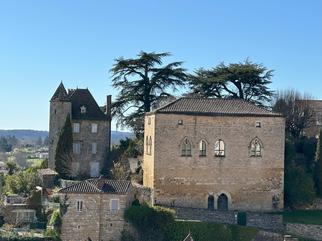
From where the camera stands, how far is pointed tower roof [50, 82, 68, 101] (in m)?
50.8

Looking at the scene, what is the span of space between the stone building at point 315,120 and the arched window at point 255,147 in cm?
1601

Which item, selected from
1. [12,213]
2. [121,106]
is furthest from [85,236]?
[121,106]

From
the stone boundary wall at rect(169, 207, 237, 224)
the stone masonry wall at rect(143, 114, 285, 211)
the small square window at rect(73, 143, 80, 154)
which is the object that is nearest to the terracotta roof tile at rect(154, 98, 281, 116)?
the stone masonry wall at rect(143, 114, 285, 211)

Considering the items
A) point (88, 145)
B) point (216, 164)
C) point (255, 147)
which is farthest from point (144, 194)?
point (88, 145)

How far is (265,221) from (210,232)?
161 inches

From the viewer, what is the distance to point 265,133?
42.6m

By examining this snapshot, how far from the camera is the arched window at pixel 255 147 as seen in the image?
140ft

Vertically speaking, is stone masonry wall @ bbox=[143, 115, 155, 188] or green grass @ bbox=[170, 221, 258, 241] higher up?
stone masonry wall @ bbox=[143, 115, 155, 188]

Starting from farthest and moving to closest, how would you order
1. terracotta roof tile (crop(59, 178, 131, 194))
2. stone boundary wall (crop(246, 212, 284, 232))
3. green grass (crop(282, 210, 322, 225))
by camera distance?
green grass (crop(282, 210, 322, 225))
stone boundary wall (crop(246, 212, 284, 232))
terracotta roof tile (crop(59, 178, 131, 194))

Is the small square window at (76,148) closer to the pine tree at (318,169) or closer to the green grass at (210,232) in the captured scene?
the green grass at (210,232)

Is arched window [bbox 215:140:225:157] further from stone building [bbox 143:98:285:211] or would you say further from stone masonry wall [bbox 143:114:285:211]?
stone masonry wall [bbox 143:114:285:211]

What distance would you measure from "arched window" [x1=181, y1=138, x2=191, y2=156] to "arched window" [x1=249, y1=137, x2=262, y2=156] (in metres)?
4.28

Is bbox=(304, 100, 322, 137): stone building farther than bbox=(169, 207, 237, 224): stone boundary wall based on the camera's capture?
Yes

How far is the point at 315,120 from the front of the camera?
195ft
